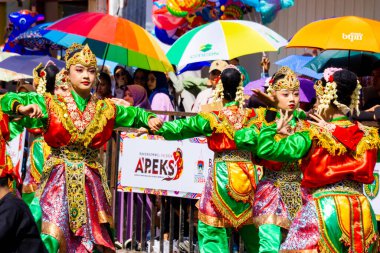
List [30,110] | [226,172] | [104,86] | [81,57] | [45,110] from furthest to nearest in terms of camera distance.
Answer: [104,86] < [226,172] < [81,57] < [45,110] < [30,110]

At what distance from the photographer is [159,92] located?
1177 centimetres

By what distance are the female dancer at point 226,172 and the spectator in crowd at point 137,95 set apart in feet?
8.82

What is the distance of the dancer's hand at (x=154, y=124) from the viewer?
820cm

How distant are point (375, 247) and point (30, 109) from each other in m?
2.69

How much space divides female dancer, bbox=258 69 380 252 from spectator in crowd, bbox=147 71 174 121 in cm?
487

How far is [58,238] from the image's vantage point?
25.5 ft

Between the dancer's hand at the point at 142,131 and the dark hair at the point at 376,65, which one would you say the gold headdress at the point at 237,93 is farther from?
the dark hair at the point at 376,65

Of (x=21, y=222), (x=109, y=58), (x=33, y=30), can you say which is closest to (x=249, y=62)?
(x=33, y=30)

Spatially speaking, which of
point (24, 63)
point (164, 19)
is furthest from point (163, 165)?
point (164, 19)

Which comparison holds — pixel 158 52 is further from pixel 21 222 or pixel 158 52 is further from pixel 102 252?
pixel 21 222

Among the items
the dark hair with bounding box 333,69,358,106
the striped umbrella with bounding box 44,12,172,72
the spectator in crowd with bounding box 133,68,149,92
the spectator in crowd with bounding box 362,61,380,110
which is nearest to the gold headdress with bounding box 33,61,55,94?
the striped umbrella with bounding box 44,12,172,72

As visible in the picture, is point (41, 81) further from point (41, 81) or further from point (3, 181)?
point (3, 181)

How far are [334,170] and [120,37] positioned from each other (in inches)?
147

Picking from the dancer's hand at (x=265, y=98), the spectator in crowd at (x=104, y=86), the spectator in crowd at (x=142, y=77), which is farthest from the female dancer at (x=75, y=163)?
the spectator in crowd at (x=142, y=77)
